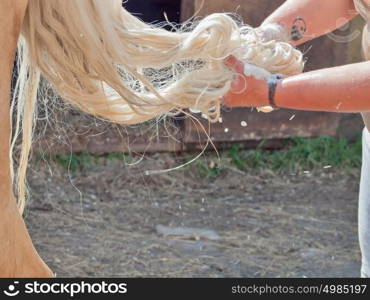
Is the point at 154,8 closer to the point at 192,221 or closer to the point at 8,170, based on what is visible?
the point at 192,221

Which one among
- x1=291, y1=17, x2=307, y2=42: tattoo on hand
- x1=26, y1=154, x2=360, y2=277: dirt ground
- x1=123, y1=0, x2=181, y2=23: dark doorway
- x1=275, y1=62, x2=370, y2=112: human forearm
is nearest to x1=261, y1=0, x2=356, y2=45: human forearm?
x1=291, y1=17, x2=307, y2=42: tattoo on hand

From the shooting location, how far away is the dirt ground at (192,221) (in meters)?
3.92

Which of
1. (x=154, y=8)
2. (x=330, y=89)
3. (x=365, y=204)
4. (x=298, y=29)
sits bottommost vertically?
(x=365, y=204)

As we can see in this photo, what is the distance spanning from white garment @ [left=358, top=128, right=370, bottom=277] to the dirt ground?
1.17 m

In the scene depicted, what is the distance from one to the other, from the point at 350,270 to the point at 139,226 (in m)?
0.96

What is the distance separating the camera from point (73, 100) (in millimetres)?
1914

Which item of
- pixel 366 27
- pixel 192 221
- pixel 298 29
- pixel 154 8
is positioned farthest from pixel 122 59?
pixel 154 8

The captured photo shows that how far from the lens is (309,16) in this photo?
237cm

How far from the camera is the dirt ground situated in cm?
392

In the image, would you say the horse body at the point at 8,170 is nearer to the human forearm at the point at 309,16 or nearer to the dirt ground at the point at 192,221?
the human forearm at the point at 309,16

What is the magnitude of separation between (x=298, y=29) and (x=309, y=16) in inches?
2.1

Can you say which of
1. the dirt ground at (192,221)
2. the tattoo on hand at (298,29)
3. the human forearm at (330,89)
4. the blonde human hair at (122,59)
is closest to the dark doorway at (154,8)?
the dirt ground at (192,221)

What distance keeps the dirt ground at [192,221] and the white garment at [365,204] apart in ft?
3.85

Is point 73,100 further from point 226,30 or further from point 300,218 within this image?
point 300,218
